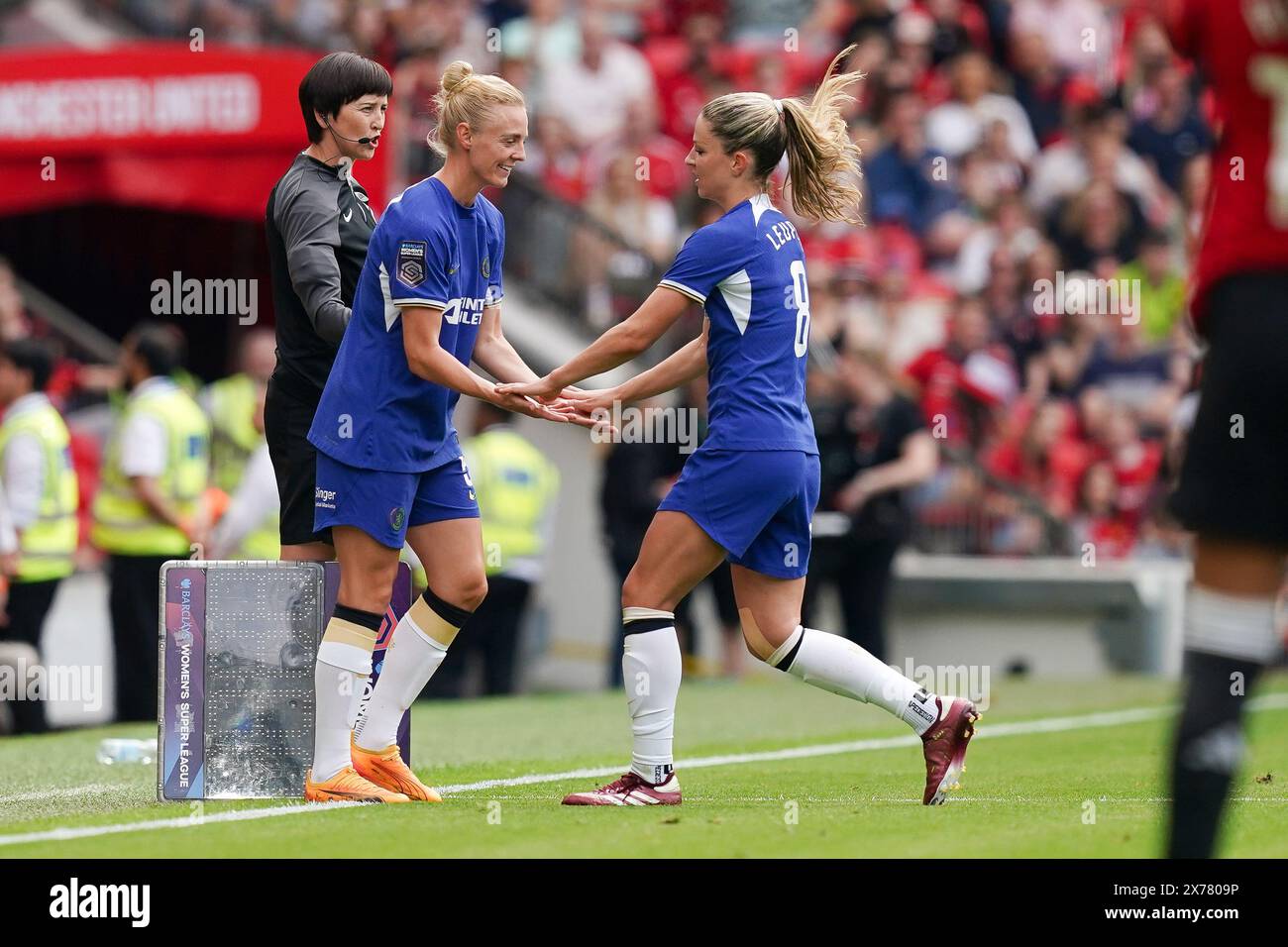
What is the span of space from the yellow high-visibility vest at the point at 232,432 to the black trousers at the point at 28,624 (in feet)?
6.29

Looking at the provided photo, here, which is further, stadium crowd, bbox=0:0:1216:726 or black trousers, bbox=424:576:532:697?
stadium crowd, bbox=0:0:1216:726

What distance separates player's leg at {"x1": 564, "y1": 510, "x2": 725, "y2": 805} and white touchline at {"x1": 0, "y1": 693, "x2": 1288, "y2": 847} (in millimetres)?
878

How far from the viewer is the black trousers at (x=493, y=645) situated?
1330 centimetres

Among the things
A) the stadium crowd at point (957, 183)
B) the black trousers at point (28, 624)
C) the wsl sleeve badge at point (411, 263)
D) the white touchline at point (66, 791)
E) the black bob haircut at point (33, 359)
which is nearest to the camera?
the wsl sleeve badge at point (411, 263)

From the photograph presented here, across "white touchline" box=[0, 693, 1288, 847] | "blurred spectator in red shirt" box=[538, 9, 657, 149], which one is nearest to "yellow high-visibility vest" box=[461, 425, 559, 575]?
"white touchline" box=[0, 693, 1288, 847]

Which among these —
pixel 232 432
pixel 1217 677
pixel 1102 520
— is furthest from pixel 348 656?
pixel 1102 520

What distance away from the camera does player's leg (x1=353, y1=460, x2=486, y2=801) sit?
6.38 m

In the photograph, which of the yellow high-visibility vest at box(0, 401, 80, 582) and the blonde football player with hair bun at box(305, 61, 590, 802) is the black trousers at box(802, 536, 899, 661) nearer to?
the yellow high-visibility vest at box(0, 401, 80, 582)

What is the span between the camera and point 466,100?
619 centimetres

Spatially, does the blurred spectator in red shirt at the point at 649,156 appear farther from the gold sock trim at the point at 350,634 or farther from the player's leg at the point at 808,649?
the gold sock trim at the point at 350,634

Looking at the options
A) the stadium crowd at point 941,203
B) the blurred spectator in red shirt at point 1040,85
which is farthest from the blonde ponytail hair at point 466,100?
the blurred spectator in red shirt at point 1040,85

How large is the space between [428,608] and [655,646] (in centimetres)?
76
